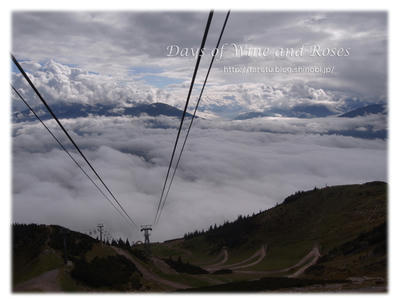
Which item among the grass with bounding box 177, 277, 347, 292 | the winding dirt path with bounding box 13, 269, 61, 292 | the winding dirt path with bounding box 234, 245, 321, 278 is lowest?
the winding dirt path with bounding box 234, 245, 321, 278

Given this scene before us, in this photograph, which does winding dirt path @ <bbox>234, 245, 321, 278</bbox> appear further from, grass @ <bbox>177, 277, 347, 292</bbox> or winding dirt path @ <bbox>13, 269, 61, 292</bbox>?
winding dirt path @ <bbox>13, 269, 61, 292</bbox>

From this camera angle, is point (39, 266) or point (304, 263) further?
point (304, 263)

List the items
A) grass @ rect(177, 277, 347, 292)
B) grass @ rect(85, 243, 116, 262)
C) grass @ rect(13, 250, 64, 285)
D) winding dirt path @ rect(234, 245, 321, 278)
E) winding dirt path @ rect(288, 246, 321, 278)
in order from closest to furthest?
grass @ rect(177, 277, 347, 292), grass @ rect(13, 250, 64, 285), grass @ rect(85, 243, 116, 262), winding dirt path @ rect(234, 245, 321, 278), winding dirt path @ rect(288, 246, 321, 278)

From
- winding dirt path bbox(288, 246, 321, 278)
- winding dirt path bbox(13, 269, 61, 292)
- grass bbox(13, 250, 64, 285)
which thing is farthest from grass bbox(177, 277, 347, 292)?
winding dirt path bbox(288, 246, 321, 278)

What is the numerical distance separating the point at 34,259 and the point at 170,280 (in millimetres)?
34849

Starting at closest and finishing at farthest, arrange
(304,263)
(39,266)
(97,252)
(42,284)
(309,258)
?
(42,284) → (39,266) → (97,252) → (304,263) → (309,258)

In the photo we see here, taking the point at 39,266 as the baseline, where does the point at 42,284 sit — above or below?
below

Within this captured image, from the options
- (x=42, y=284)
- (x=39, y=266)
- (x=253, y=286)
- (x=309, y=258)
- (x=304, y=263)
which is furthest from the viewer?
(x=309, y=258)

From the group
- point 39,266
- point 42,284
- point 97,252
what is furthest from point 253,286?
point 39,266

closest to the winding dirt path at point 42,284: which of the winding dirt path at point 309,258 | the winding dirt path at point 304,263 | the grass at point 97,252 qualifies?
the grass at point 97,252

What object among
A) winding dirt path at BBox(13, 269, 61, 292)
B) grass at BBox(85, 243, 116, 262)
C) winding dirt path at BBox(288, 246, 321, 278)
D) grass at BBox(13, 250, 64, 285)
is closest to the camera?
winding dirt path at BBox(13, 269, 61, 292)

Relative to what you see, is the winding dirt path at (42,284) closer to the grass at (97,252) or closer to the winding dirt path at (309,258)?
the grass at (97,252)

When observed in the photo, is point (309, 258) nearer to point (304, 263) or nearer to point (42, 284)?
point (304, 263)
